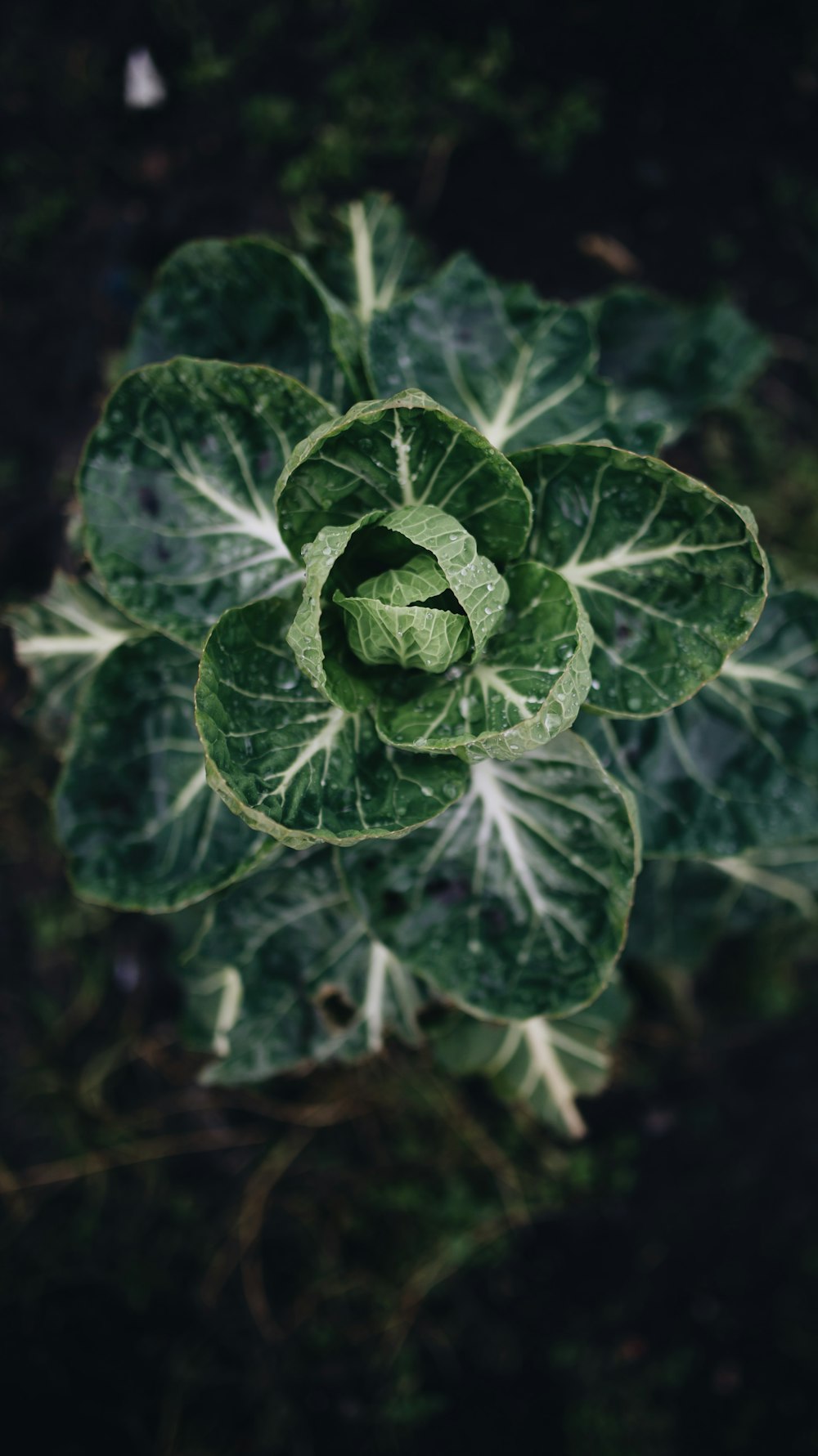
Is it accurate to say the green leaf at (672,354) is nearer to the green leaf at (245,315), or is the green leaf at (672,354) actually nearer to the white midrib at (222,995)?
the green leaf at (245,315)

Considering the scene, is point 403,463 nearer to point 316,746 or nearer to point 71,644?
point 316,746

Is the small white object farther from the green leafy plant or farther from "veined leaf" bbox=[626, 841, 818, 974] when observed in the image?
"veined leaf" bbox=[626, 841, 818, 974]

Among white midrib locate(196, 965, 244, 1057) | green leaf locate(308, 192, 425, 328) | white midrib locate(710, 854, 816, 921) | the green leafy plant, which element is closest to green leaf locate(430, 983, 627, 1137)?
the green leafy plant

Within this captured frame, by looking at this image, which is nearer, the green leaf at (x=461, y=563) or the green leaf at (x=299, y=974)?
the green leaf at (x=461, y=563)

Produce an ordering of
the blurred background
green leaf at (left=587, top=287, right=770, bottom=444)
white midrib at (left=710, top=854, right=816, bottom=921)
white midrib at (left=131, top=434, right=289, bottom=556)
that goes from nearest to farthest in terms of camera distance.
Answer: white midrib at (left=131, top=434, right=289, bottom=556), white midrib at (left=710, top=854, right=816, bottom=921), green leaf at (left=587, top=287, right=770, bottom=444), the blurred background

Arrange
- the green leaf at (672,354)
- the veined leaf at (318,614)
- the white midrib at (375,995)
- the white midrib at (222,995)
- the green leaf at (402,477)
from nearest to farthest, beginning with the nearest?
the veined leaf at (318,614), the green leaf at (402,477), the white midrib at (375,995), the white midrib at (222,995), the green leaf at (672,354)

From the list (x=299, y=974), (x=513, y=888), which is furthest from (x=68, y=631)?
(x=513, y=888)

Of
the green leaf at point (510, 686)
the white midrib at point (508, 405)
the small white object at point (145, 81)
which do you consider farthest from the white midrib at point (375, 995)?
the small white object at point (145, 81)
